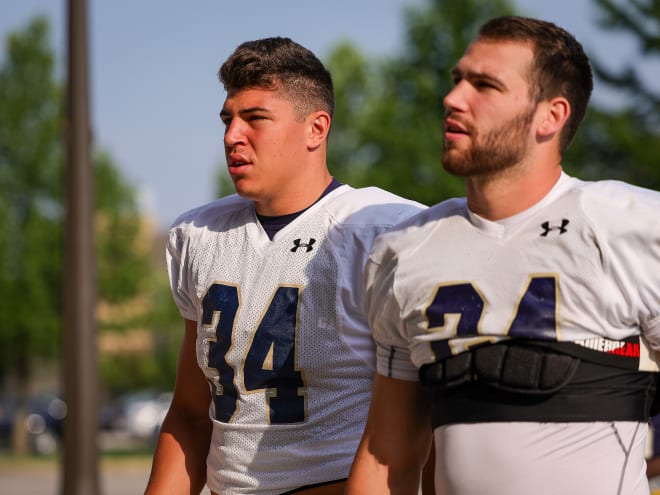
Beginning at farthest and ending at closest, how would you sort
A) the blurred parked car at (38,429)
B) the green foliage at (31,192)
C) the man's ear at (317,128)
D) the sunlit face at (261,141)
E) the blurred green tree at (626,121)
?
the blurred parked car at (38,429)
the green foliage at (31,192)
the blurred green tree at (626,121)
the man's ear at (317,128)
the sunlit face at (261,141)

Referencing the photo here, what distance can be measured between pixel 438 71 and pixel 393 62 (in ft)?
4.12

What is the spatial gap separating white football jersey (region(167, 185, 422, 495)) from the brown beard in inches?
28.2

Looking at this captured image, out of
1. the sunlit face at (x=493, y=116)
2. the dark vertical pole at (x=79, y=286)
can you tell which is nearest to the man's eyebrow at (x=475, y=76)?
the sunlit face at (x=493, y=116)

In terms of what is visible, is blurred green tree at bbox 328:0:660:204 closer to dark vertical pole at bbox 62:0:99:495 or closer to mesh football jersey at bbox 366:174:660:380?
dark vertical pole at bbox 62:0:99:495

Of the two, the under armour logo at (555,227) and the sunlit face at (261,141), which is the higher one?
the sunlit face at (261,141)

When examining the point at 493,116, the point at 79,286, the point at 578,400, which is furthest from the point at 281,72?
the point at 79,286

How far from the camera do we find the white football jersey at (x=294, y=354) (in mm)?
3373

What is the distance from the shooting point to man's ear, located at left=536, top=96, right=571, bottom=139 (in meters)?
2.71

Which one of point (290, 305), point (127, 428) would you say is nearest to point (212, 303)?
point (290, 305)

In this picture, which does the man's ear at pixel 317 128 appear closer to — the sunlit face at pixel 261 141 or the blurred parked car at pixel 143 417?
the sunlit face at pixel 261 141

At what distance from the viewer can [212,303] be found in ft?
11.6

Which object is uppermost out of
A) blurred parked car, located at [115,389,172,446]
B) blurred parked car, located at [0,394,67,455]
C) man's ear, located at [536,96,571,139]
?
man's ear, located at [536,96,571,139]

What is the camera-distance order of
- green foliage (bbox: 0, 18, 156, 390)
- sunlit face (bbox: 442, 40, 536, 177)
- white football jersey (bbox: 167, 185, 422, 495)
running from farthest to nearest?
green foliage (bbox: 0, 18, 156, 390), white football jersey (bbox: 167, 185, 422, 495), sunlit face (bbox: 442, 40, 536, 177)

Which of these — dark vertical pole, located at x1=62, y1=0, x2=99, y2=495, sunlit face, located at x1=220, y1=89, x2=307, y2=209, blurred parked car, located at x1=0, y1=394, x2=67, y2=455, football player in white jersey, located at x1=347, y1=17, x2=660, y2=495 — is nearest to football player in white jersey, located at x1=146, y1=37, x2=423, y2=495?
sunlit face, located at x1=220, y1=89, x2=307, y2=209
